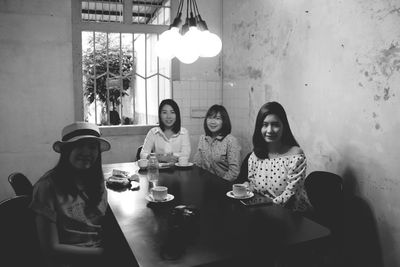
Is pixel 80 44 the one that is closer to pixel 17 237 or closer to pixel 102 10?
pixel 102 10

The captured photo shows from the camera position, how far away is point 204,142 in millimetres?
3338

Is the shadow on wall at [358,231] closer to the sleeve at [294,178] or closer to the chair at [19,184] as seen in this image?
the sleeve at [294,178]

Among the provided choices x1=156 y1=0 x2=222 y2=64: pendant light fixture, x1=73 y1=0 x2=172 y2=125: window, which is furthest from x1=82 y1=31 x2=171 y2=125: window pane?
x1=156 y1=0 x2=222 y2=64: pendant light fixture

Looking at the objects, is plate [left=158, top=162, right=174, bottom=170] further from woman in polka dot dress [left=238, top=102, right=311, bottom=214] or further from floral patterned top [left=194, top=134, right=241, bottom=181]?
woman in polka dot dress [left=238, top=102, right=311, bottom=214]

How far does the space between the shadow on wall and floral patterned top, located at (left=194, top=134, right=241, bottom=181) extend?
1044mm

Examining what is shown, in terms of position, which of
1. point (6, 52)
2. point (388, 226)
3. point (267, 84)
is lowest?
point (388, 226)

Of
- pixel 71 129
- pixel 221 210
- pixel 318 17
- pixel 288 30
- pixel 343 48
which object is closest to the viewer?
pixel 71 129

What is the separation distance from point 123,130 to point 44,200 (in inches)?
105

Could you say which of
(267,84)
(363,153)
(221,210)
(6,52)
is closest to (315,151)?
(363,153)

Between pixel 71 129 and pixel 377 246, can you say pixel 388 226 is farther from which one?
pixel 71 129

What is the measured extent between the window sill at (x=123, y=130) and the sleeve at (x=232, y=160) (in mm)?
1398

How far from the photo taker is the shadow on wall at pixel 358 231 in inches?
86.3

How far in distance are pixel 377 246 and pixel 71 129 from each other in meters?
2.11

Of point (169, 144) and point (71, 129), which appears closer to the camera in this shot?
point (71, 129)
